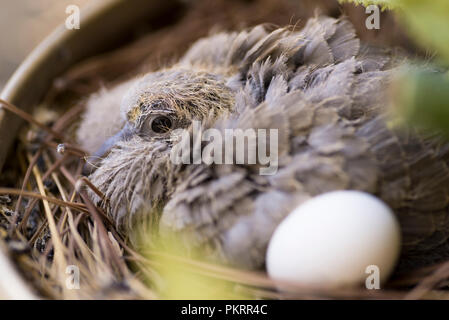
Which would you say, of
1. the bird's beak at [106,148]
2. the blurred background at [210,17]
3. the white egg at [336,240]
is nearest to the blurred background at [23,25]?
the blurred background at [210,17]

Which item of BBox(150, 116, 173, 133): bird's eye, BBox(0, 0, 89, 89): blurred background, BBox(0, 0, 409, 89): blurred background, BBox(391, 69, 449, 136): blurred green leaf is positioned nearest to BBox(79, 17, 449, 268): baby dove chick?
BBox(150, 116, 173, 133): bird's eye

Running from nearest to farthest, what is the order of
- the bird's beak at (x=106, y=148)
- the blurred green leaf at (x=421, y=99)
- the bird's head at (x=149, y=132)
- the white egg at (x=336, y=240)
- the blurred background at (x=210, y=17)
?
the blurred green leaf at (x=421, y=99) → the white egg at (x=336, y=240) → the bird's head at (x=149, y=132) → the bird's beak at (x=106, y=148) → the blurred background at (x=210, y=17)

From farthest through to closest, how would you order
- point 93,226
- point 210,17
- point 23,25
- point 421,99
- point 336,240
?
point 23,25 → point 210,17 → point 93,226 → point 336,240 → point 421,99

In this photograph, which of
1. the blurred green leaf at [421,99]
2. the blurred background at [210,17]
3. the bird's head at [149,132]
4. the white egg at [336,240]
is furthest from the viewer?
the blurred background at [210,17]

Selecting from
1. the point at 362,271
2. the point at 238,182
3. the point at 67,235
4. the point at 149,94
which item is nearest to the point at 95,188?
the point at 67,235

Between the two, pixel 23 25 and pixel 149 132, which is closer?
pixel 149 132

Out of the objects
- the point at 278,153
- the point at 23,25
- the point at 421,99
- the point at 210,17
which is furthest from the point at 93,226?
the point at 23,25

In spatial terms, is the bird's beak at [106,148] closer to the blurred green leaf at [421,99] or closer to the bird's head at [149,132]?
the bird's head at [149,132]

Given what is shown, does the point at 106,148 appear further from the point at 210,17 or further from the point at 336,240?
the point at 210,17
